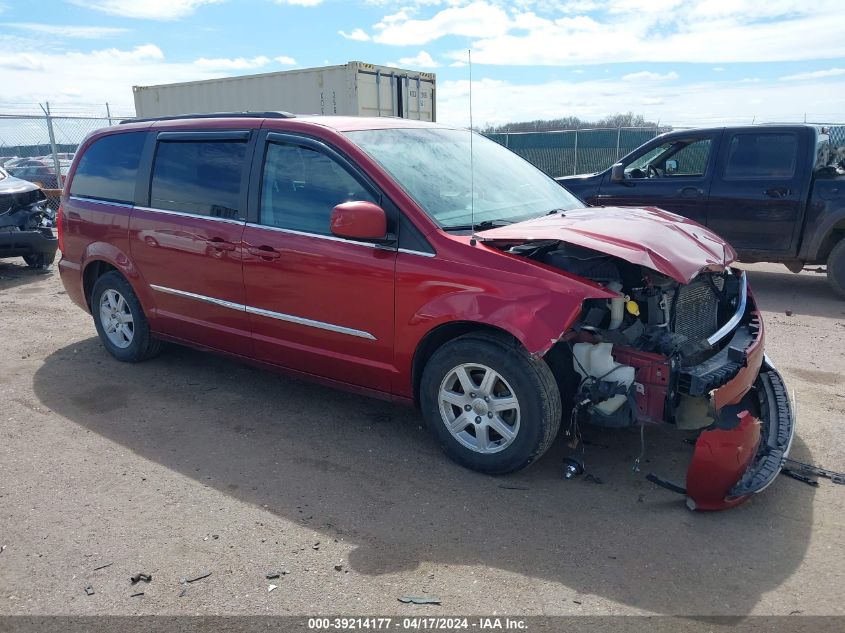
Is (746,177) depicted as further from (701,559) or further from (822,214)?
(701,559)

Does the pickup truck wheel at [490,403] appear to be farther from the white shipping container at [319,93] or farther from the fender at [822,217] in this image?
the white shipping container at [319,93]

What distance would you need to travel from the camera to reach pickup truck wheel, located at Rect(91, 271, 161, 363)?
538cm

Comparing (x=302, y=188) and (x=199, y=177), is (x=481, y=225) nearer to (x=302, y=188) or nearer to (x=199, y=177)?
(x=302, y=188)

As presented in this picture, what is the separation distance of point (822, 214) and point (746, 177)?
2.97ft

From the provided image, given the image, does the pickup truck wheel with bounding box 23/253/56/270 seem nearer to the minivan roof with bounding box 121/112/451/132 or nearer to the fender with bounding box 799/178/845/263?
the minivan roof with bounding box 121/112/451/132

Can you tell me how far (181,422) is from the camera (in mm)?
4520

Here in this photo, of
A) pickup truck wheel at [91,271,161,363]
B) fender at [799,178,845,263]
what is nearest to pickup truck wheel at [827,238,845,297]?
fender at [799,178,845,263]

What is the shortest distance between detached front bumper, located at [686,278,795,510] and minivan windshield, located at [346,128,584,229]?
4.95 ft

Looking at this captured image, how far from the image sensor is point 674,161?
27.2 ft

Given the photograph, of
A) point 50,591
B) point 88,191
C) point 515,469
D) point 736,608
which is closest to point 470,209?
point 515,469

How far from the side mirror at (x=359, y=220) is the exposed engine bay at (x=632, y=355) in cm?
74

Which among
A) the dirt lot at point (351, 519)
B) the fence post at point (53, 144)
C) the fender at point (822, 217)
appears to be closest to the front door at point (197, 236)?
the dirt lot at point (351, 519)

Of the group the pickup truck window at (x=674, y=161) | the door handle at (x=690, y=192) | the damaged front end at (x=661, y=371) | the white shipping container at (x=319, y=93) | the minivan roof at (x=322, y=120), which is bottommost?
the damaged front end at (x=661, y=371)

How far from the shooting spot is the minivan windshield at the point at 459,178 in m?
3.96
